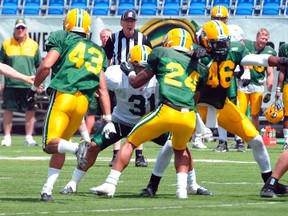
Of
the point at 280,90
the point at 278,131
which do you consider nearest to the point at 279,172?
the point at 280,90

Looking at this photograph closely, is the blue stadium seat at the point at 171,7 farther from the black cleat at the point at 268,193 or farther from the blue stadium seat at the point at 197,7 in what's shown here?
the black cleat at the point at 268,193

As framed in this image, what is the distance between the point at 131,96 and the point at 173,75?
1840 mm

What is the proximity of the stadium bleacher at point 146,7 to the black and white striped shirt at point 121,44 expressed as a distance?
7.03 m

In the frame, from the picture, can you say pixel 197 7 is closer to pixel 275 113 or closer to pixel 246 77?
pixel 275 113

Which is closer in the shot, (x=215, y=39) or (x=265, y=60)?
(x=265, y=60)

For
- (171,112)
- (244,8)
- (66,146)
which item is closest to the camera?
(66,146)

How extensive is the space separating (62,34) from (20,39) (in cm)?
893

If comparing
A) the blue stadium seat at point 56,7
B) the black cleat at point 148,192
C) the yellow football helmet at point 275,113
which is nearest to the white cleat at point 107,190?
the black cleat at point 148,192

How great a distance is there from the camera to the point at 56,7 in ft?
72.4

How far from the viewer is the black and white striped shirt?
44.9ft

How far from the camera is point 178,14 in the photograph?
834 inches

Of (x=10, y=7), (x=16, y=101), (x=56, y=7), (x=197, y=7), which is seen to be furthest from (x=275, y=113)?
(x=10, y=7)

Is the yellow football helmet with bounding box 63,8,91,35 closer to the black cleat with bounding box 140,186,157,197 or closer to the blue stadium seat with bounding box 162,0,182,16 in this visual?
the black cleat with bounding box 140,186,157,197

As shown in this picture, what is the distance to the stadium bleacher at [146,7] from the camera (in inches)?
815
